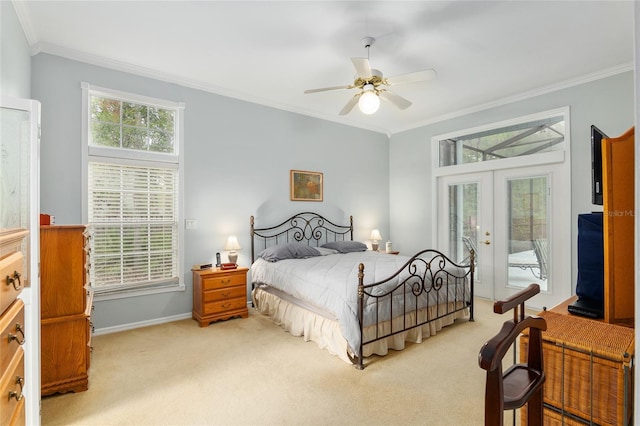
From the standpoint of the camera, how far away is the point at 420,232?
5723 millimetres

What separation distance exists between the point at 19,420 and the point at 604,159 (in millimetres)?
2546

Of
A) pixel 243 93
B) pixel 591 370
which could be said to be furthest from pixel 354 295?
pixel 243 93

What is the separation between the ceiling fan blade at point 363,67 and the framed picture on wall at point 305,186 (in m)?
2.26

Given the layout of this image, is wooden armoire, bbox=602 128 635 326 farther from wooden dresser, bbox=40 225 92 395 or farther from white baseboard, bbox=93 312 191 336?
white baseboard, bbox=93 312 191 336

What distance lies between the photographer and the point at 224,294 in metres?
3.86

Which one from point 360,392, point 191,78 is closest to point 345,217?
point 191,78

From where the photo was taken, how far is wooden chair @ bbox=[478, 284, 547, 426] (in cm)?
83

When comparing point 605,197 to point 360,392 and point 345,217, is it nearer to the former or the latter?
point 360,392

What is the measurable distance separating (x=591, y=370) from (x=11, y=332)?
82.2 inches

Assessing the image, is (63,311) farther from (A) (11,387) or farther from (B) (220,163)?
(B) (220,163)

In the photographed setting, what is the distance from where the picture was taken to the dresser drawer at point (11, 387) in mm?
1098

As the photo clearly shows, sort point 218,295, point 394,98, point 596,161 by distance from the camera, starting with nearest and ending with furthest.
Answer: point 596,161
point 394,98
point 218,295

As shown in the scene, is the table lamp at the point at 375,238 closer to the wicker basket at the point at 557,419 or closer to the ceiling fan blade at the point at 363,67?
the ceiling fan blade at the point at 363,67

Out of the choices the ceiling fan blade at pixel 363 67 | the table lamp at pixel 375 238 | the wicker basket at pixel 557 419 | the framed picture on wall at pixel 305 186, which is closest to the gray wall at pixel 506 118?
the table lamp at pixel 375 238
